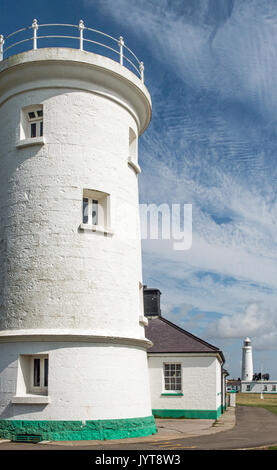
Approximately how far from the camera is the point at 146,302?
2806 cm

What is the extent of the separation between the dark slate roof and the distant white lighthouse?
76498 millimetres

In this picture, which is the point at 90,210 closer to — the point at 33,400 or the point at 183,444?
the point at 33,400

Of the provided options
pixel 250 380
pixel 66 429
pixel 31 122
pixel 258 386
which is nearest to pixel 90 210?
pixel 31 122

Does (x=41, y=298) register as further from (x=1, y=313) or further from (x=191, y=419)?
(x=191, y=419)

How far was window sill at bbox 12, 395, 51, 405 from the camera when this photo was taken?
1348cm

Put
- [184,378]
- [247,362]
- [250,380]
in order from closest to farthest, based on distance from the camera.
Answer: [184,378] < [250,380] < [247,362]

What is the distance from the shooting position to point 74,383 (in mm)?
13742

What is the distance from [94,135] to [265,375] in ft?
309

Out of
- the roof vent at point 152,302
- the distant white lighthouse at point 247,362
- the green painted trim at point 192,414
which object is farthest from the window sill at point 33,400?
the distant white lighthouse at point 247,362

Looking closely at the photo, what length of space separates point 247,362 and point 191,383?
3086 inches

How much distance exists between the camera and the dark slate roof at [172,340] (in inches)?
968

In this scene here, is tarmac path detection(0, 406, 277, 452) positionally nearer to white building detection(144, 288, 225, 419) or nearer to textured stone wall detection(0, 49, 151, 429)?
textured stone wall detection(0, 49, 151, 429)

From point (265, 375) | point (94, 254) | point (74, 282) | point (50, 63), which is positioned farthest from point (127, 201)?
point (265, 375)

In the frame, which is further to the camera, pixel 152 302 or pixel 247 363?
pixel 247 363
